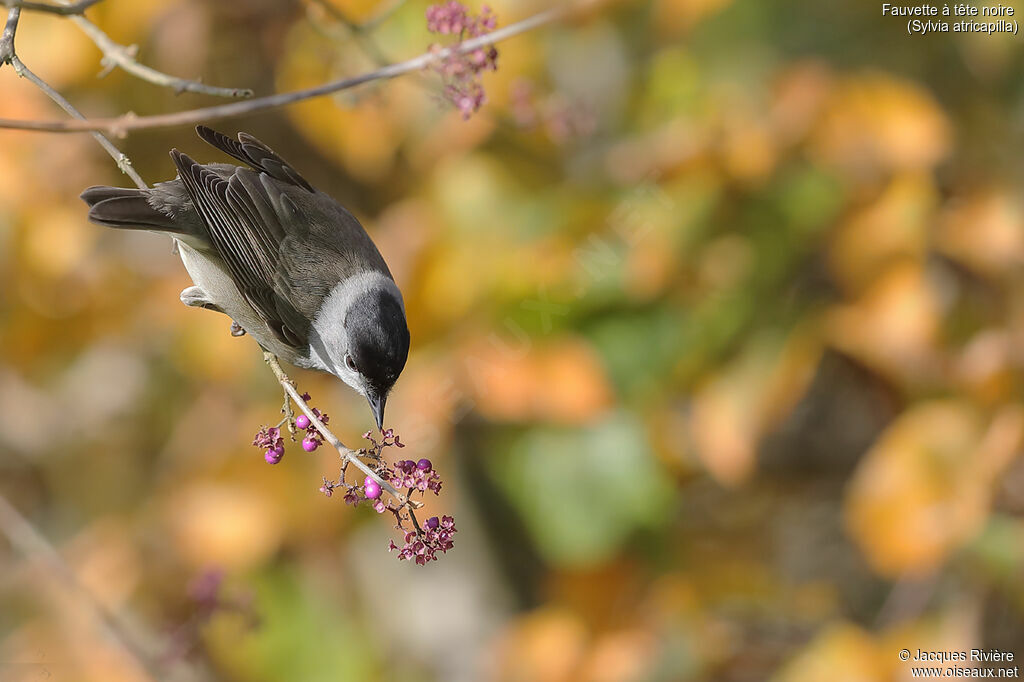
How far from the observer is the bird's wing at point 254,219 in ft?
4.38

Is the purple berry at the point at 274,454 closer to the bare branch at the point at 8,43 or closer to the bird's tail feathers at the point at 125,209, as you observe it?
the bird's tail feathers at the point at 125,209

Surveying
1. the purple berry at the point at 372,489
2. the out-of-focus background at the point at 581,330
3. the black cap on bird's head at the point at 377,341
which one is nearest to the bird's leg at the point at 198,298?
the black cap on bird's head at the point at 377,341

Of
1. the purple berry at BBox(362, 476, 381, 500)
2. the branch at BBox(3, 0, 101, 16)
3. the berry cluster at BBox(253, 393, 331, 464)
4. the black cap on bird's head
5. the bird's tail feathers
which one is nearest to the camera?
the branch at BBox(3, 0, 101, 16)

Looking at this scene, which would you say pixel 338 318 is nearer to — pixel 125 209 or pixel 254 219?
pixel 254 219

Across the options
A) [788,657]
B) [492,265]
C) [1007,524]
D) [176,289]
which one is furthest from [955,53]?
[176,289]

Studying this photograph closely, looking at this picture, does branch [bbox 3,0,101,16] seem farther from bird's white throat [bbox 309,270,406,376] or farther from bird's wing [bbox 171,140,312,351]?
bird's white throat [bbox 309,270,406,376]

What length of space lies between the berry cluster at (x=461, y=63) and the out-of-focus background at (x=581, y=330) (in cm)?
100

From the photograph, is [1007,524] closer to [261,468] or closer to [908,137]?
[908,137]

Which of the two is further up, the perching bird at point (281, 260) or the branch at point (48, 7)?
the branch at point (48, 7)

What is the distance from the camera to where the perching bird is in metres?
1.34

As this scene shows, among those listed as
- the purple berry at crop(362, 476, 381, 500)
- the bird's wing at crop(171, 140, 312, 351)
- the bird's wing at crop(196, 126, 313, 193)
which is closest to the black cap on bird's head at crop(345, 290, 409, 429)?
the bird's wing at crop(171, 140, 312, 351)

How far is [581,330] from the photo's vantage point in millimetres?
2965

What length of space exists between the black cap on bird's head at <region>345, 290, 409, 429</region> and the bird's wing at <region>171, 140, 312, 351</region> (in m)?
0.11

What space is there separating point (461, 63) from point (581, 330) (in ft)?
5.69
